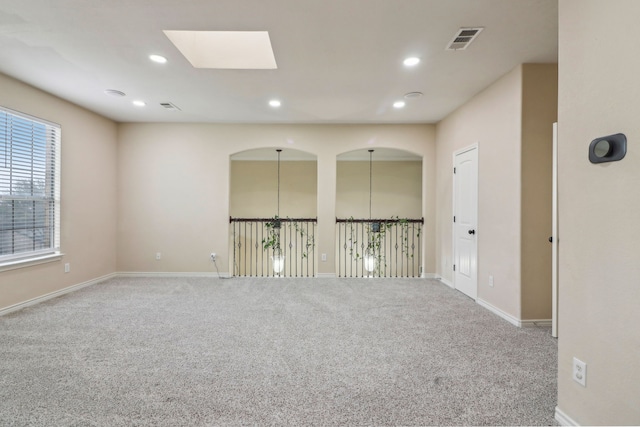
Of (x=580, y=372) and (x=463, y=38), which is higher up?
(x=463, y=38)

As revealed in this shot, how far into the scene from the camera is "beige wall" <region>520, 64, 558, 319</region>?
319 centimetres

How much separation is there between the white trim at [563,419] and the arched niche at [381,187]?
664cm

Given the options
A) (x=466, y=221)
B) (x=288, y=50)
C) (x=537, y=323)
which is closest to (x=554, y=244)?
(x=537, y=323)

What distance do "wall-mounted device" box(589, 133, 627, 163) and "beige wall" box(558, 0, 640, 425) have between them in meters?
0.03

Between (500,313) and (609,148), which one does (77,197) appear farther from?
(500,313)

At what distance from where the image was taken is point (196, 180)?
538cm

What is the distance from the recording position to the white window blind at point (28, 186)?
3.52m

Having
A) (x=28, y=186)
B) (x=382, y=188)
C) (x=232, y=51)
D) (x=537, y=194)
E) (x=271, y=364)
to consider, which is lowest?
(x=271, y=364)

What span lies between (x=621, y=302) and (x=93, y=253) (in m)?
6.18

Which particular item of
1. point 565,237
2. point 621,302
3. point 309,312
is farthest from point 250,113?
point 621,302

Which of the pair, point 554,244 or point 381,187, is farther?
point 381,187

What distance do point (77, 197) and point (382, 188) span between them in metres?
6.62

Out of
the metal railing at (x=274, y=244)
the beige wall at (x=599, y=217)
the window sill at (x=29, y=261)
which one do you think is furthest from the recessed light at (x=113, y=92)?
the beige wall at (x=599, y=217)

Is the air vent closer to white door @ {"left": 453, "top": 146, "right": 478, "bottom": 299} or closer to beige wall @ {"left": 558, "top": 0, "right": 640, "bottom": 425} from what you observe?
white door @ {"left": 453, "top": 146, "right": 478, "bottom": 299}
